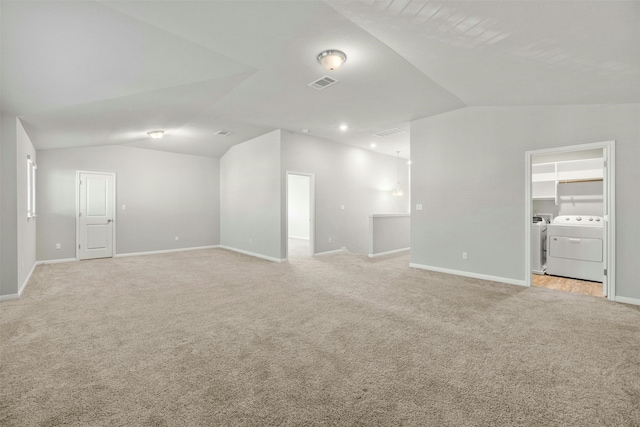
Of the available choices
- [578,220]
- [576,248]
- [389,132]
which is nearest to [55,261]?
[389,132]

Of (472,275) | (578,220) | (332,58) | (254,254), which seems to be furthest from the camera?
(254,254)

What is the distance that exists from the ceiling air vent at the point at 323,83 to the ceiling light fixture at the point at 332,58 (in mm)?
540

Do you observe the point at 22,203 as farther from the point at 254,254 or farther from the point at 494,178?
the point at 494,178

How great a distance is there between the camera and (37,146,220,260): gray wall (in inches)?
252

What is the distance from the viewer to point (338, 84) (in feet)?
13.3

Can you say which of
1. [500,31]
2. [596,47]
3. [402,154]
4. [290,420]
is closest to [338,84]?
[500,31]

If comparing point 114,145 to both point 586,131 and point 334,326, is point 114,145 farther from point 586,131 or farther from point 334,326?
point 586,131

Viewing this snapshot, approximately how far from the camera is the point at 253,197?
24.2 ft

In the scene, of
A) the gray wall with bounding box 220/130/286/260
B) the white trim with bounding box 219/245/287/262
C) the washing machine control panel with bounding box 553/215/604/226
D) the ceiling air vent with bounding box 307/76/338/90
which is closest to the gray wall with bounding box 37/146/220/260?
the gray wall with bounding box 220/130/286/260

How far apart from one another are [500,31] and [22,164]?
6.29m

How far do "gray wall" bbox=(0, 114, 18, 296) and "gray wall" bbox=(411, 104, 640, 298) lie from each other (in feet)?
20.4

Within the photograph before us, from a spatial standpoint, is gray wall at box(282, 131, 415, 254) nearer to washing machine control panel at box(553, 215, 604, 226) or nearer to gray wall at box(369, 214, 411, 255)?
gray wall at box(369, 214, 411, 255)

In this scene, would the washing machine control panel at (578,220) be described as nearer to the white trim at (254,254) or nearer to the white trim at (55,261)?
the white trim at (254,254)

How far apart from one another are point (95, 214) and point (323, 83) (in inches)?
252
